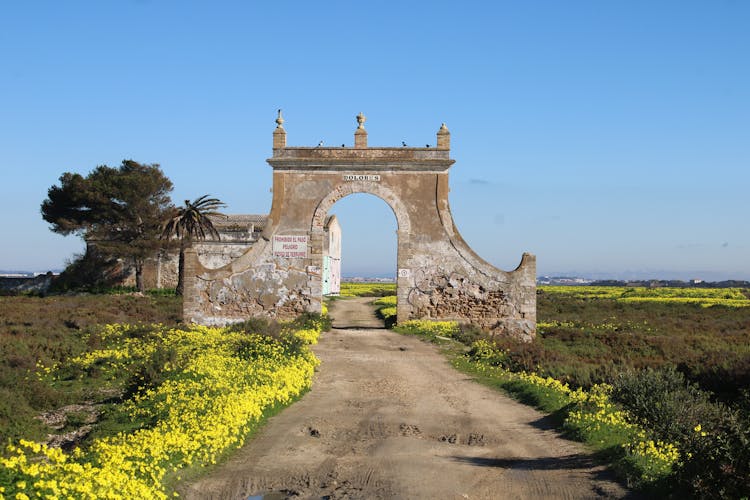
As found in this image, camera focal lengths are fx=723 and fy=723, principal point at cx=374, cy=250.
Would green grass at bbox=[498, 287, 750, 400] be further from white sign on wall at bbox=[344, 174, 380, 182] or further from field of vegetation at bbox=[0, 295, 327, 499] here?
white sign on wall at bbox=[344, 174, 380, 182]

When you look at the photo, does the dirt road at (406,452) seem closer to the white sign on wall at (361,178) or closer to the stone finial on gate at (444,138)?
the white sign on wall at (361,178)

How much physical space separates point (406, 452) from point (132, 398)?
21.3ft

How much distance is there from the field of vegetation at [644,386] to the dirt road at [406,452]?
1.83 feet

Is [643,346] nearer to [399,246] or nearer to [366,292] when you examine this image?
[399,246]

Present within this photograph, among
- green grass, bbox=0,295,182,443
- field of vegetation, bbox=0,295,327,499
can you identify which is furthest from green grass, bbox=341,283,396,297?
field of vegetation, bbox=0,295,327,499

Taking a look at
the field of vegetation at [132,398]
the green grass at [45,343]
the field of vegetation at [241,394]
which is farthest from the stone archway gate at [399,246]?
the green grass at [45,343]

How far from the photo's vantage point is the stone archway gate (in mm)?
26266

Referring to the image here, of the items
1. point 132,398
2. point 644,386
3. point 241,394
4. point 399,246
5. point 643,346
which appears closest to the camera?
point 644,386

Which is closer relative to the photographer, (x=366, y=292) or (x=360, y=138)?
(x=360, y=138)

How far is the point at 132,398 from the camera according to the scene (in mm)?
13789

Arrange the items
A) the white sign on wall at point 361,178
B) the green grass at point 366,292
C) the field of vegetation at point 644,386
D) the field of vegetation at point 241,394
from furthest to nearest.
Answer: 1. the green grass at point 366,292
2. the white sign on wall at point 361,178
3. the field of vegetation at point 644,386
4. the field of vegetation at point 241,394

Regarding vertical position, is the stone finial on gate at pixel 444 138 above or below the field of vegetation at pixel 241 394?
above

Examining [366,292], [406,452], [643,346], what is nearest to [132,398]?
[406,452]

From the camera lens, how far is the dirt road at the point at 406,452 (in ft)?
26.7
